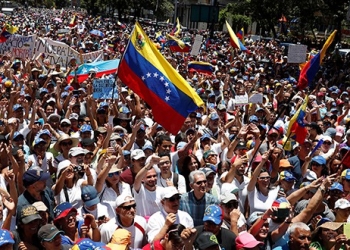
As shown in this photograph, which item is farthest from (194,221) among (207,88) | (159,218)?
(207,88)

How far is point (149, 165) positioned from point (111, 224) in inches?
35.0

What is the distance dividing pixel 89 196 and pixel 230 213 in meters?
1.30

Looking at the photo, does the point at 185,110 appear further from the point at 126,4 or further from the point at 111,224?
the point at 126,4

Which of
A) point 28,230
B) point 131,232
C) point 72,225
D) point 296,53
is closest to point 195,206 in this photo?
point 131,232

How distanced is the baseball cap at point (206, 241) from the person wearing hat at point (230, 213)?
0.64 metres

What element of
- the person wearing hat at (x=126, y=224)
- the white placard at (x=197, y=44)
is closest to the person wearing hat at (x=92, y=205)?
the person wearing hat at (x=126, y=224)

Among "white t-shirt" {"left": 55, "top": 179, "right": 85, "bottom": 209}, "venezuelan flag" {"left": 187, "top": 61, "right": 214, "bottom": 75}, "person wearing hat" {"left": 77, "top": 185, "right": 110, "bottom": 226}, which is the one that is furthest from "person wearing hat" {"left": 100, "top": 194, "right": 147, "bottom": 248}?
"venezuelan flag" {"left": 187, "top": 61, "right": 214, "bottom": 75}

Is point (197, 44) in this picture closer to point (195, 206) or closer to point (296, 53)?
point (296, 53)

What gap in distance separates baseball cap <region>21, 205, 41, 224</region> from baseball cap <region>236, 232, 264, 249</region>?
1.61 metres

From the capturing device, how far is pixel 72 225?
4301mm

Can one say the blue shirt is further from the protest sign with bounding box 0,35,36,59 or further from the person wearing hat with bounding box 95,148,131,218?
the protest sign with bounding box 0,35,36,59

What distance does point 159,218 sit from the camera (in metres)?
4.53

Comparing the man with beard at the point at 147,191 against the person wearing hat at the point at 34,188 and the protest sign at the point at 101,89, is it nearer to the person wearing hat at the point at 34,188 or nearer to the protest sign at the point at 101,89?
the person wearing hat at the point at 34,188

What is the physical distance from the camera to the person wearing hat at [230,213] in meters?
4.65
